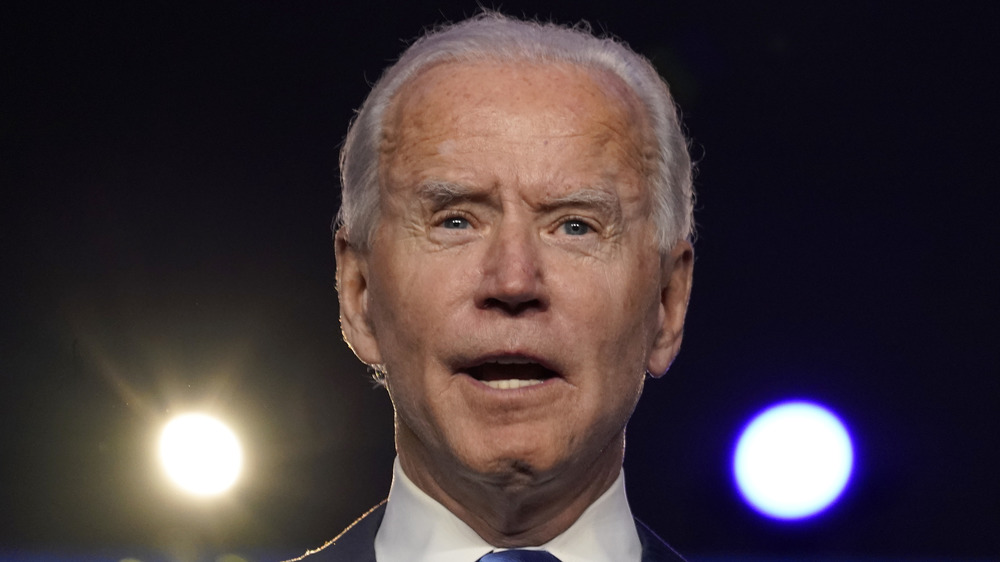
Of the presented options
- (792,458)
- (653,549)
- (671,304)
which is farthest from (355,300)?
(792,458)

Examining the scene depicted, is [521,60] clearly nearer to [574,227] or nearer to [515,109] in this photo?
[515,109]

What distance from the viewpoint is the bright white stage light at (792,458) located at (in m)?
2.93

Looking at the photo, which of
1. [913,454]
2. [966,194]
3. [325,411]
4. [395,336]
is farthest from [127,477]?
[966,194]

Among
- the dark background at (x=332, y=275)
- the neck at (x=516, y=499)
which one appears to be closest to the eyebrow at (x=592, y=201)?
the neck at (x=516, y=499)

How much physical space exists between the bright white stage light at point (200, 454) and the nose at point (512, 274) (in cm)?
134

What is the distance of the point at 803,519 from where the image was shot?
116 inches

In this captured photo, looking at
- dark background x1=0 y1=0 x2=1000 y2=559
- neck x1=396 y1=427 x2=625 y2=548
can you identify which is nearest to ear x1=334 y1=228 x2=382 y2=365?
neck x1=396 y1=427 x2=625 y2=548

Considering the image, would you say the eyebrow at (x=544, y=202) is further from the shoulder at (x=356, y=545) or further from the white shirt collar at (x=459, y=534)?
the shoulder at (x=356, y=545)

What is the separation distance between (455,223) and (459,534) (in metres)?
0.42

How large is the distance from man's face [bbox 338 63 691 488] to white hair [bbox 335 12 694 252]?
3cm

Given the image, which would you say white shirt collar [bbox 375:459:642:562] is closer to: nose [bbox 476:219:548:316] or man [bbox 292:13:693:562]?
man [bbox 292:13:693:562]

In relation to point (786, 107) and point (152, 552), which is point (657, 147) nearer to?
point (786, 107)

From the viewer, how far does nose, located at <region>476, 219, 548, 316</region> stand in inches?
62.7

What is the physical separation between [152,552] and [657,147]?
152 cm
